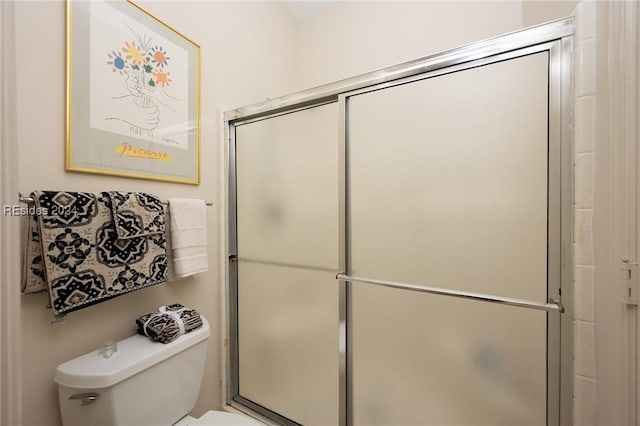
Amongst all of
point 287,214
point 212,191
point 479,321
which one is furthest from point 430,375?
point 212,191

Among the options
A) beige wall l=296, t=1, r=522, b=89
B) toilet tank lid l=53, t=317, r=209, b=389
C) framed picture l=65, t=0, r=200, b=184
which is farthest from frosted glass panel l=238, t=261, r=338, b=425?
beige wall l=296, t=1, r=522, b=89

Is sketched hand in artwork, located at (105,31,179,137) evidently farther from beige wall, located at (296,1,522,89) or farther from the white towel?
beige wall, located at (296,1,522,89)

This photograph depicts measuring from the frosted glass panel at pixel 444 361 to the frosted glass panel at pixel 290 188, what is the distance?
1.01 feet

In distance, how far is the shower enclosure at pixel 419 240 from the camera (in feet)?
2.73

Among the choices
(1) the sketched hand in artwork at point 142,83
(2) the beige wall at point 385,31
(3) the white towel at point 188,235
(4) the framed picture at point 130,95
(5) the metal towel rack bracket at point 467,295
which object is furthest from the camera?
(2) the beige wall at point 385,31

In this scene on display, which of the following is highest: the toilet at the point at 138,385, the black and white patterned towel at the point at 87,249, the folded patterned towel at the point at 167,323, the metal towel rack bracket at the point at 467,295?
the black and white patterned towel at the point at 87,249

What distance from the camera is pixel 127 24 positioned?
1100mm

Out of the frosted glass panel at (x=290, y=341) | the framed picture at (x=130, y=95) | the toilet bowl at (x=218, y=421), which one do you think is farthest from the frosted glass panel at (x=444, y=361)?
the framed picture at (x=130, y=95)

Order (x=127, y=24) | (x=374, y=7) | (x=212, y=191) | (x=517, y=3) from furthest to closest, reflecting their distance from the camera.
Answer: (x=374, y=7)
(x=212, y=191)
(x=517, y=3)
(x=127, y=24)

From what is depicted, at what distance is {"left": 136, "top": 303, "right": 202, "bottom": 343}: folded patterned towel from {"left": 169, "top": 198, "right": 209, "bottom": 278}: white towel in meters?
0.14

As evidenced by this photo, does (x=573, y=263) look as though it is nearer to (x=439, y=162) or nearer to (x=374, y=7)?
(x=439, y=162)

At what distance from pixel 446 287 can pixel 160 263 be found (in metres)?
1.03

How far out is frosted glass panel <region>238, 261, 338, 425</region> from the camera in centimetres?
128

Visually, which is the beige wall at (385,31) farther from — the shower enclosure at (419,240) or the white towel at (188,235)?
the white towel at (188,235)
